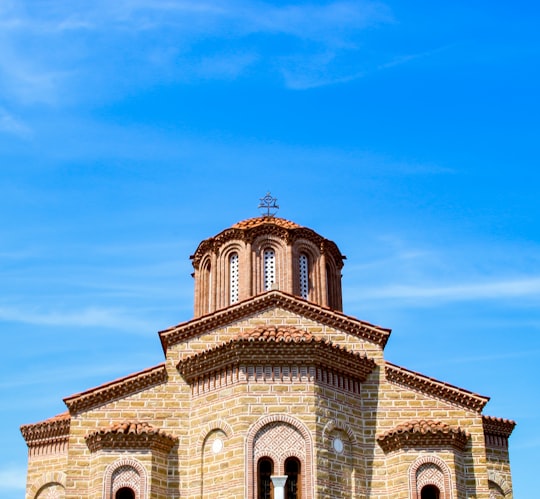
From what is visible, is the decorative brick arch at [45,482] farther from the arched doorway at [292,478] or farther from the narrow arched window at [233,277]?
the arched doorway at [292,478]

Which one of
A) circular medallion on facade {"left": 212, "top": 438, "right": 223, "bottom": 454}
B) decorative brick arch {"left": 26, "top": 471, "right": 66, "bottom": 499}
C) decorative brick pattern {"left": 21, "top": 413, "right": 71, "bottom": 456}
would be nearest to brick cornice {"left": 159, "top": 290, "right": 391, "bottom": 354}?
circular medallion on facade {"left": 212, "top": 438, "right": 223, "bottom": 454}

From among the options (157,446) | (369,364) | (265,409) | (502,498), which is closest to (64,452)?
(157,446)

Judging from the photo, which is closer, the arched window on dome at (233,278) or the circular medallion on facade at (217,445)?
the circular medallion on facade at (217,445)

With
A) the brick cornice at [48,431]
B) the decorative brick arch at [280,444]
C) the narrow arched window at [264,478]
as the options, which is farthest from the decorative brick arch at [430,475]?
the brick cornice at [48,431]

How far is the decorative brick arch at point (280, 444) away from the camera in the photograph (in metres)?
20.7

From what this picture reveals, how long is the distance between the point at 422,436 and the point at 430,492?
1331 millimetres

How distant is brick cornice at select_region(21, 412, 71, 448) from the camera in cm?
2480

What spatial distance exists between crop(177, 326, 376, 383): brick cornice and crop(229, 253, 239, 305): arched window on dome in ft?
14.5

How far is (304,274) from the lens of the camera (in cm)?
2728

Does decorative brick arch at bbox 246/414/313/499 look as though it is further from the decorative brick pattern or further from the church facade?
the decorative brick pattern

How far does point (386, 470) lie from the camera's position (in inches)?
861

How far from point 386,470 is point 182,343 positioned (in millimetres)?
5854

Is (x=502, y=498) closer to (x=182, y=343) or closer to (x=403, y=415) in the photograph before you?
(x=403, y=415)

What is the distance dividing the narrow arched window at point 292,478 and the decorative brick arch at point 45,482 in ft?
23.5
